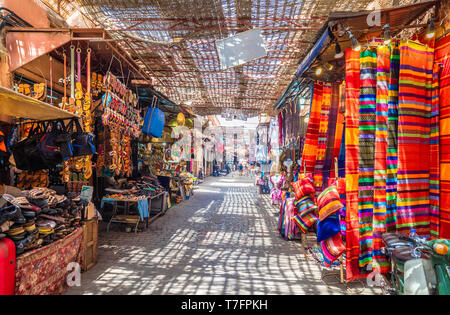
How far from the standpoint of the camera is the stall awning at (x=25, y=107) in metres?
2.71

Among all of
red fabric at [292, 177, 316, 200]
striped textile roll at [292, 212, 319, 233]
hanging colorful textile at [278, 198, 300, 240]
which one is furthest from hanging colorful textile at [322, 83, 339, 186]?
hanging colorful textile at [278, 198, 300, 240]

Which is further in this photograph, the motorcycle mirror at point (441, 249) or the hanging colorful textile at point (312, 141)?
the hanging colorful textile at point (312, 141)

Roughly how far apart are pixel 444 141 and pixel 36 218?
16.3 feet

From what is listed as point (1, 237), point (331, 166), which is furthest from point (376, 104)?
point (1, 237)

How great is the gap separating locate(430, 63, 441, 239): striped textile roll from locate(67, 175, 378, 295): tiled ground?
1.25 metres

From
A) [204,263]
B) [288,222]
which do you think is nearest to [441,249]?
[204,263]

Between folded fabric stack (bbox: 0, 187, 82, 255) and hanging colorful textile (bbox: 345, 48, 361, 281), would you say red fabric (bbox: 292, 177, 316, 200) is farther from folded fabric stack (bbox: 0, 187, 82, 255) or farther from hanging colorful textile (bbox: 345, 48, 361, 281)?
folded fabric stack (bbox: 0, 187, 82, 255)

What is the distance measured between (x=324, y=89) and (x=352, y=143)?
1878mm

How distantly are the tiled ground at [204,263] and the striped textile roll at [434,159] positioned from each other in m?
1.25

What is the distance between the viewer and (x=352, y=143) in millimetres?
3186

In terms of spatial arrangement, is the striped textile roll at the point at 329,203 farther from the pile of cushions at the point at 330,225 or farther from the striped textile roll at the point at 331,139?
the striped textile roll at the point at 331,139

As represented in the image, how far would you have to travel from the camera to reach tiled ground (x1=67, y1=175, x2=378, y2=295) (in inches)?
128

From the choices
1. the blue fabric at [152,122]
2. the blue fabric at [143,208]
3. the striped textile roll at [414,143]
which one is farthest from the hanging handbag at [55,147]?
the striped textile roll at [414,143]
